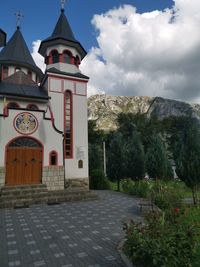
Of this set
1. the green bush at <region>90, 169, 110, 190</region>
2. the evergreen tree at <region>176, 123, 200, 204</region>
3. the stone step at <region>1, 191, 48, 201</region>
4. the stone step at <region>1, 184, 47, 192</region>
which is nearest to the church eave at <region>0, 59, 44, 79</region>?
the green bush at <region>90, 169, 110, 190</region>

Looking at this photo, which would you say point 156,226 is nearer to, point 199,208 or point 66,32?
point 199,208

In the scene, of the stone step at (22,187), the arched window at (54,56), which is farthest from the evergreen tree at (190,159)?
the arched window at (54,56)

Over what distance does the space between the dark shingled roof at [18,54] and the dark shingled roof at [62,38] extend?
7.24 ft

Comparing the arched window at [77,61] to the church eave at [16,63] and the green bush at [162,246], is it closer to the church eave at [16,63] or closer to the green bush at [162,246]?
the church eave at [16,63]

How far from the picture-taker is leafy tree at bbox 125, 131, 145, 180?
18.6m

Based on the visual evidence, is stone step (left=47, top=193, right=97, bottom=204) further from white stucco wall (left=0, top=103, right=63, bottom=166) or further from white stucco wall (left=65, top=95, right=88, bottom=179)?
white stucco wall (left=65, top=95, right=88, bottom=179)

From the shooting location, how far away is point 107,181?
2039cm

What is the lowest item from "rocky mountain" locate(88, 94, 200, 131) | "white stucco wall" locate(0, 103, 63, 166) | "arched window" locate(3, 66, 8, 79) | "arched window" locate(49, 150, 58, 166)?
"arched window" locate(49, 150, 58, 166)

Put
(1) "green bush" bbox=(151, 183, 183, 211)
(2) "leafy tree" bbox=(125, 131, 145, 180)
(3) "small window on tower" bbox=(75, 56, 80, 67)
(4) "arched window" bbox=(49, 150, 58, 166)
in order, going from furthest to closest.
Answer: (3) "small window on tower" bbox=(75, 56, 80, 67), (2) "leafy tree" bbox=(125, 131, 145, 180), (4) "arched window" bbox=(49, 150, 58, 166), (1) "green bush" bbox=(151, 183, 183, 211)

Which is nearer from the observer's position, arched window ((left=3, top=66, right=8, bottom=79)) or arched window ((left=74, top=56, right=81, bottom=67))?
arched window ((left=74, top=56, right=81, bottom=67))

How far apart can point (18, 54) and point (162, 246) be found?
75.0ft

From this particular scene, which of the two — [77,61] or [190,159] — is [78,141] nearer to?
A: [77,61]

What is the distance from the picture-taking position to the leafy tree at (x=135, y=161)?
18.6 m

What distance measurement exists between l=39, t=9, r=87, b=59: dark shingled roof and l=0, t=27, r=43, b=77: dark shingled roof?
2.21 metres
